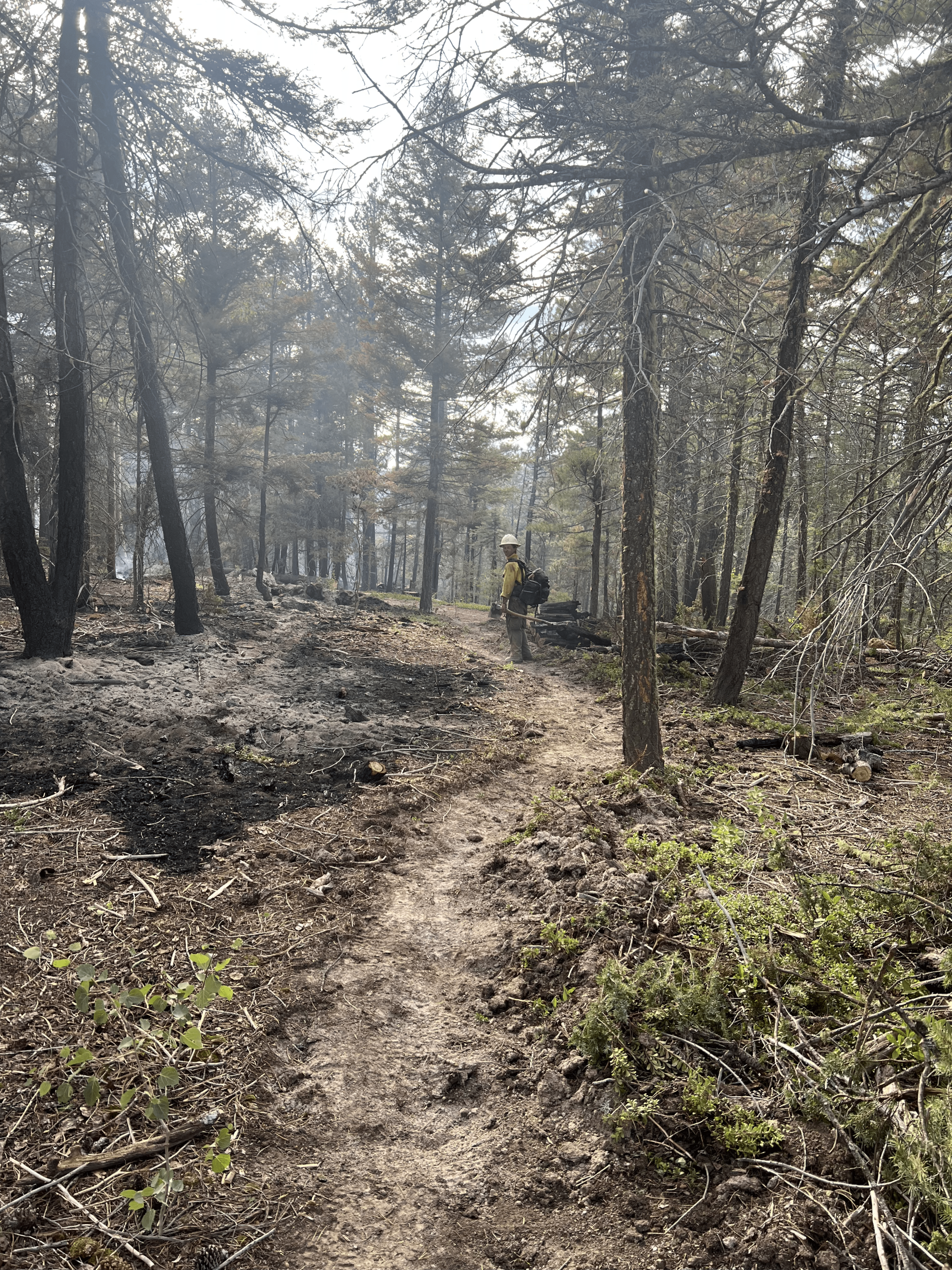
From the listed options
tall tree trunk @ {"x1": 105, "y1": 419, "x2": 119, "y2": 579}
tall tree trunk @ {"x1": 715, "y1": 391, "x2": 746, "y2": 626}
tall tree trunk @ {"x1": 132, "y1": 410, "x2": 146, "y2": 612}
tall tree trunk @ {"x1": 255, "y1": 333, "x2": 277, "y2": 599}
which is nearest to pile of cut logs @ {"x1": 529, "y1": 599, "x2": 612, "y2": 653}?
tall tree trunk @ {"x1": 715, "y1": 391, "x2": 746, "y2": 626}

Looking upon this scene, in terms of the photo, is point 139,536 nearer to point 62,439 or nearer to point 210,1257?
point 62,439

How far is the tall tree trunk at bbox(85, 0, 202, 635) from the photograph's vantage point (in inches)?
323

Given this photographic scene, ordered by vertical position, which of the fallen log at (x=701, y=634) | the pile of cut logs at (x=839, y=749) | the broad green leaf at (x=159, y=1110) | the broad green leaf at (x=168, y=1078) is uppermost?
the fallen log at (x=701, y=634)

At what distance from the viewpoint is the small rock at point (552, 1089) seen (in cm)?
268

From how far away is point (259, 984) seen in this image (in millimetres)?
3289

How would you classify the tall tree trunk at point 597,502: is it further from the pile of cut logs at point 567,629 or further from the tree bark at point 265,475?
the tree bark at point 265,475

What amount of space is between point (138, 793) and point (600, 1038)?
157 inches

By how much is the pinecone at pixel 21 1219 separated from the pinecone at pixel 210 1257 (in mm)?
530

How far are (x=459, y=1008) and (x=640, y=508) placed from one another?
401 cm

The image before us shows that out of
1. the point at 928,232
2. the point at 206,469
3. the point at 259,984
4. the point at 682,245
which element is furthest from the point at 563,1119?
the point at 206,469

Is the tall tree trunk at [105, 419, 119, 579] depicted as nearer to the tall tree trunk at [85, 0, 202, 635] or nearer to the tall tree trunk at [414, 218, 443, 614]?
the tall tree trunk at [85, 0, 202, 635]

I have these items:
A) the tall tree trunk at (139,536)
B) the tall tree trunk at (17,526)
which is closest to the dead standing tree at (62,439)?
the tall tree trunk at (17,526)

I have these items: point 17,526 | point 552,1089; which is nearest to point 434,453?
point 17,526

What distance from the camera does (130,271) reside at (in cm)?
846
